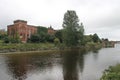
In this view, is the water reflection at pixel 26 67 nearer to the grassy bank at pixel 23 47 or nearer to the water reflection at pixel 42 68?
the water reflection at pixel 42 68

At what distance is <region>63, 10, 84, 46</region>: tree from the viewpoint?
86.3m

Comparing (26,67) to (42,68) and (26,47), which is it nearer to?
(42,68)

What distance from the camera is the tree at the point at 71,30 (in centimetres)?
8631

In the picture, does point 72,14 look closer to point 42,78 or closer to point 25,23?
point 25,23

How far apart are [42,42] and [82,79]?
6848 centimetres

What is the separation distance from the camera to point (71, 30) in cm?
8744

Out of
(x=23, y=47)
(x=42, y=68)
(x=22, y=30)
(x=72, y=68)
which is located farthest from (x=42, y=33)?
(x=72, y=68)

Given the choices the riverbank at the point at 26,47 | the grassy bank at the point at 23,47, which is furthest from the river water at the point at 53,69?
the grassy bank at the point at 23,47

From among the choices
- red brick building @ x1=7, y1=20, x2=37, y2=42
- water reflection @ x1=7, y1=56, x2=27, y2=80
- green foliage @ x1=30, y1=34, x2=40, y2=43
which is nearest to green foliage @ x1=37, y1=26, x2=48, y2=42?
green foliage @ x1=30, y1=34, x2=40, y2=43

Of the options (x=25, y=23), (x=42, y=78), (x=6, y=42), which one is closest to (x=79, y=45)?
(x=25, y=23)

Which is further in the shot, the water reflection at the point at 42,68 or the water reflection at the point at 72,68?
the water reflection at the point at 42,68

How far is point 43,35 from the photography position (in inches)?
3622

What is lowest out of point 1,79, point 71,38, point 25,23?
point 1,79

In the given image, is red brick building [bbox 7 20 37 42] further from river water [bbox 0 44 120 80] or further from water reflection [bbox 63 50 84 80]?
water reflection [bbox 63 50 84 80]
